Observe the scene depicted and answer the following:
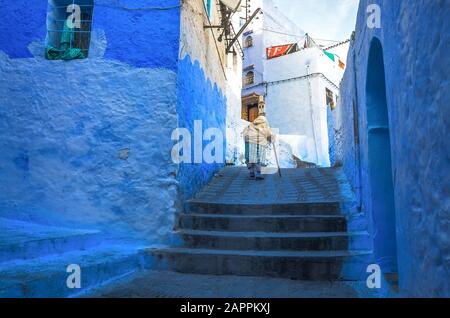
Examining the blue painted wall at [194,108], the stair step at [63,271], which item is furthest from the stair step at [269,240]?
the blue painted wall at [194,108]

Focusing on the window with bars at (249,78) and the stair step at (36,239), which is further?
the window with bars at (249,78)

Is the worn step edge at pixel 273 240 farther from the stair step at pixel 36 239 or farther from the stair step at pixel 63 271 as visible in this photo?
the stair step at pixel 36 239

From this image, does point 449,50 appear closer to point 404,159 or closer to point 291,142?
point 404,159

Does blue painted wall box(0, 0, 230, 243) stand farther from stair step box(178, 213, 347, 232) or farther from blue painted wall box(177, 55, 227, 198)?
stair step box(178, 213, 347, 232)

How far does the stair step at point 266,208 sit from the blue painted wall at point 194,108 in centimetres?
28

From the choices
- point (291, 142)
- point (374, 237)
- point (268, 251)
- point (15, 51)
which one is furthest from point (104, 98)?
point (291, 142)

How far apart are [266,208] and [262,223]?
0.43 meters

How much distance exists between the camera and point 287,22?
25.3 meters

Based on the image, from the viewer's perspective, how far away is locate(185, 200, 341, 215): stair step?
15.0ft

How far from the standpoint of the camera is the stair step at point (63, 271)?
8.12ft

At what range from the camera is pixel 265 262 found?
352 centimetres

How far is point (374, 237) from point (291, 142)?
15509 mm

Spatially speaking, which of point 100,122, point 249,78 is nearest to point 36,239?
point 100,122

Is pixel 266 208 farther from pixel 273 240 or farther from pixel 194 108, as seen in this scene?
pixel 194 108
